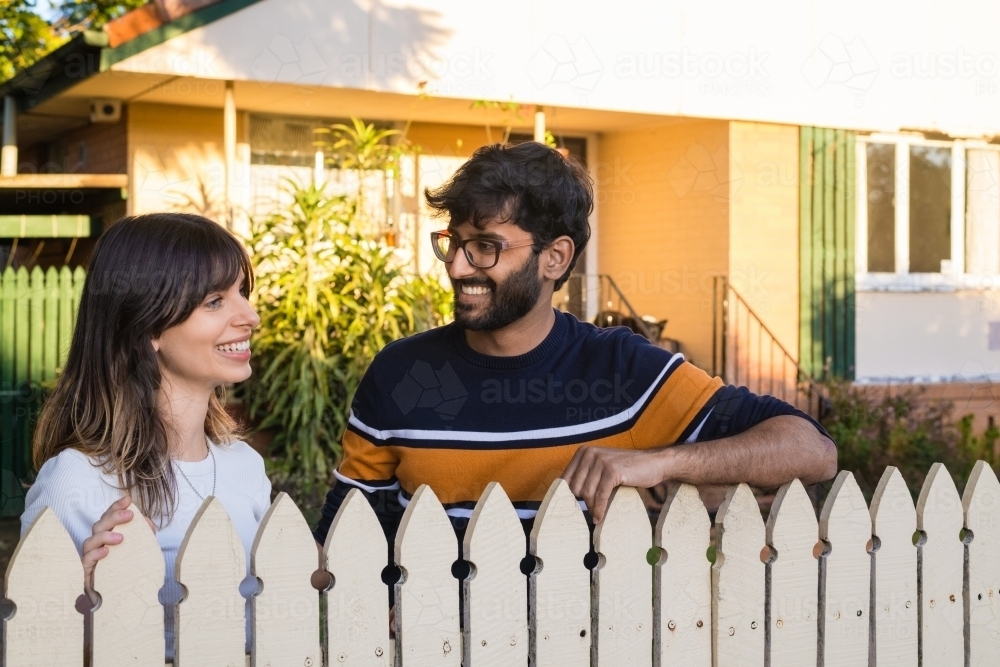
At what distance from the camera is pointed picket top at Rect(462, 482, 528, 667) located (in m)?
2.29

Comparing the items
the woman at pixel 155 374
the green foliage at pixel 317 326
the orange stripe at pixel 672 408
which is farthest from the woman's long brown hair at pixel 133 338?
Result: the green foliage at pixel 317 326

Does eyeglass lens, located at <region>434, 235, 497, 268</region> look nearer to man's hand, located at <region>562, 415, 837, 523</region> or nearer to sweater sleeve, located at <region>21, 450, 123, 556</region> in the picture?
man's hand, located at <region>562, 415, 837, 523</region>

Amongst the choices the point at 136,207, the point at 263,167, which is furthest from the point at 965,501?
the point at 263,167

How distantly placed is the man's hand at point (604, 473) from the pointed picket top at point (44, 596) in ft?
3.27

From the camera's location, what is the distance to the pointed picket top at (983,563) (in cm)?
297

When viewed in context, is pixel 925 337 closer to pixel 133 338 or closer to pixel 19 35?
pixel 133 338

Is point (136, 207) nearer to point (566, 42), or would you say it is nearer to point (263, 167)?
point (263, 167)

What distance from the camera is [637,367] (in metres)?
2.86

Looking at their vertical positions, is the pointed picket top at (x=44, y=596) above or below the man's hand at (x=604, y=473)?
below

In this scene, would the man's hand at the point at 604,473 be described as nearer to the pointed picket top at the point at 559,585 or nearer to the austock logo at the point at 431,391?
the pointed picket top at the point at 559,585

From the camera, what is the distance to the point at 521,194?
2.92 meters

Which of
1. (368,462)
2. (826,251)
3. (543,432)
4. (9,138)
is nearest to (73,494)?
(368,462)

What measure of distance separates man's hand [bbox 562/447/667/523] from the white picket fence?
4cm

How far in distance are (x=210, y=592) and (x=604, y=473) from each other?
82 centimetres
